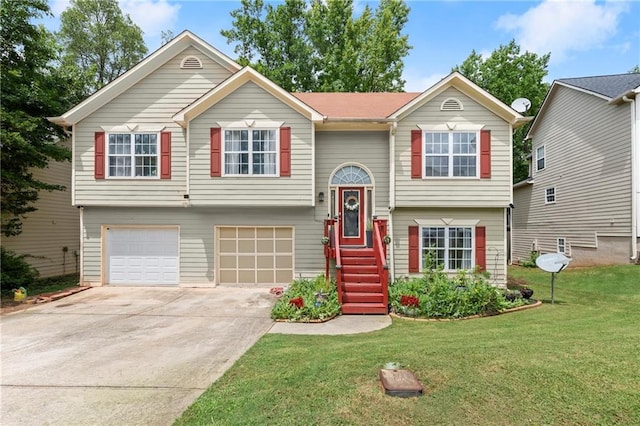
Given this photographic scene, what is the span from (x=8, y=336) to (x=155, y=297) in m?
3.45

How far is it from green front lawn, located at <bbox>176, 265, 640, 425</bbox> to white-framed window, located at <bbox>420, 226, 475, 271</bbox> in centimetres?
429

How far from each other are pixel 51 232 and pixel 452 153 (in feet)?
51.1

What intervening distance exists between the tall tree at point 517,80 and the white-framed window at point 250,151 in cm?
2103

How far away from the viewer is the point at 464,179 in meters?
10.4

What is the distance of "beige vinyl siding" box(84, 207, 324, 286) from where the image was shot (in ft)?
35.7

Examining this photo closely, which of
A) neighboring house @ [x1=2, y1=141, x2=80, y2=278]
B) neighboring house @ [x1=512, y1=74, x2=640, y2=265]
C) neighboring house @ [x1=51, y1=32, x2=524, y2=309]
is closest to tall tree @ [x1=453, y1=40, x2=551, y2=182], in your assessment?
neighboring house @ [x1=512, y1=74, x2=640, y2=265]

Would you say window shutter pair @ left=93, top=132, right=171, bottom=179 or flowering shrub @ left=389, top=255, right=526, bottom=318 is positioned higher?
window shutter pair @ left=93, top=132, right=171, bottom=179

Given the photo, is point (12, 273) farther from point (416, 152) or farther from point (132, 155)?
point (416, 152)

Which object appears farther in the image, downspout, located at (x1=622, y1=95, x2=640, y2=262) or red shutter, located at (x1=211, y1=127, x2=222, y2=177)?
downspout, located at (x1=622, y1=95, x2=640, y2=262)

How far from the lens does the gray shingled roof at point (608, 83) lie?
44.0 feet

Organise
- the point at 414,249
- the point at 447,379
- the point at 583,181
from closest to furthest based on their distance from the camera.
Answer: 1. the point at 447,379
2. the point at 414,249
3. the point at 583,181

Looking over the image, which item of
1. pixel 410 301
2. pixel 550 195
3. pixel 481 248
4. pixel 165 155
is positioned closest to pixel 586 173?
pixel 550 195

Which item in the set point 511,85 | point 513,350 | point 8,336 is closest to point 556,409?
point 513,350

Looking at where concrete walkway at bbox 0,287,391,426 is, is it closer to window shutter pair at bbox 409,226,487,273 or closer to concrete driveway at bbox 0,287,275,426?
concrete driveway at bbox 0,287,275,426
